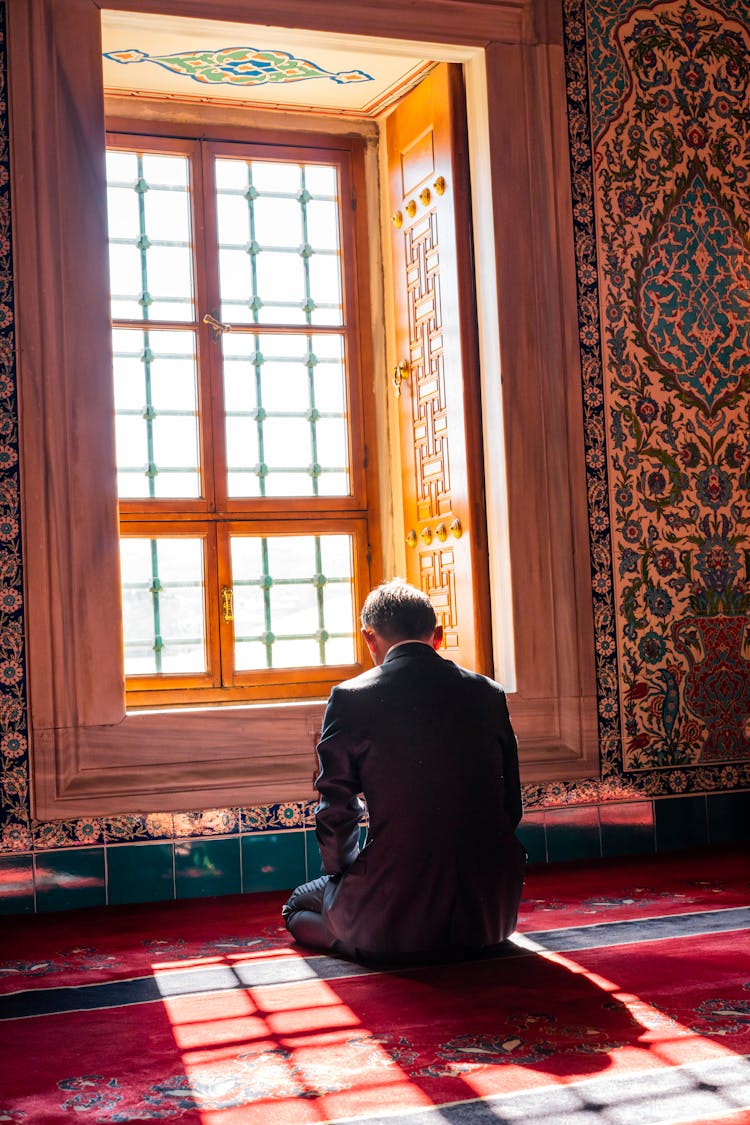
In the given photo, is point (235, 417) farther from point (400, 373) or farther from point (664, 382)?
point (664, 382)

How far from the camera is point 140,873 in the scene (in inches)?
176

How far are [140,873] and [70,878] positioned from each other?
25 centimetres

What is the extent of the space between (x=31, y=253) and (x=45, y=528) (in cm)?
98

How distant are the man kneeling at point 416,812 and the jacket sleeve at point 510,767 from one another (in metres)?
0.02

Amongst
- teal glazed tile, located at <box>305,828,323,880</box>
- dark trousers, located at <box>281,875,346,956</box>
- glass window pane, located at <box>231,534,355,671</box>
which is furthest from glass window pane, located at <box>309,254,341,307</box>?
dark trousers, located at <box>281,875,346,956</box>

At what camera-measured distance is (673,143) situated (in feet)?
17.4

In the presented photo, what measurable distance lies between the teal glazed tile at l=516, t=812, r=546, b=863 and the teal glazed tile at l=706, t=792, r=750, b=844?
76 centimetres

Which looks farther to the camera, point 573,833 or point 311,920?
point 573,833

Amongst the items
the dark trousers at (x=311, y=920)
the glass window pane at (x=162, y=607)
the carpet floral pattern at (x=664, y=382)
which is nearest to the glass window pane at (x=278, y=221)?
the carpet floral pattern at (x=664, y=382)

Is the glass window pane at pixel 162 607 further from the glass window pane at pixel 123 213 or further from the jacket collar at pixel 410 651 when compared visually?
the jacket collar at pixel 410 651

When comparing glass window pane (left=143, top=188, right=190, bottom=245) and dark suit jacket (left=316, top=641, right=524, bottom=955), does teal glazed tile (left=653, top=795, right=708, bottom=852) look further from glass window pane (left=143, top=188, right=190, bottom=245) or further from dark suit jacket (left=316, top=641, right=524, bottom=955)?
glass window pane (left=143, top=188, right=190, bottom=245)

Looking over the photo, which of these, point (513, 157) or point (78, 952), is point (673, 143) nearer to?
point (513, 157)

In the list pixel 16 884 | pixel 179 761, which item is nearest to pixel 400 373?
pixel 179 761

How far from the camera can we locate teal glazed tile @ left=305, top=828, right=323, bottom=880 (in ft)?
15.4
